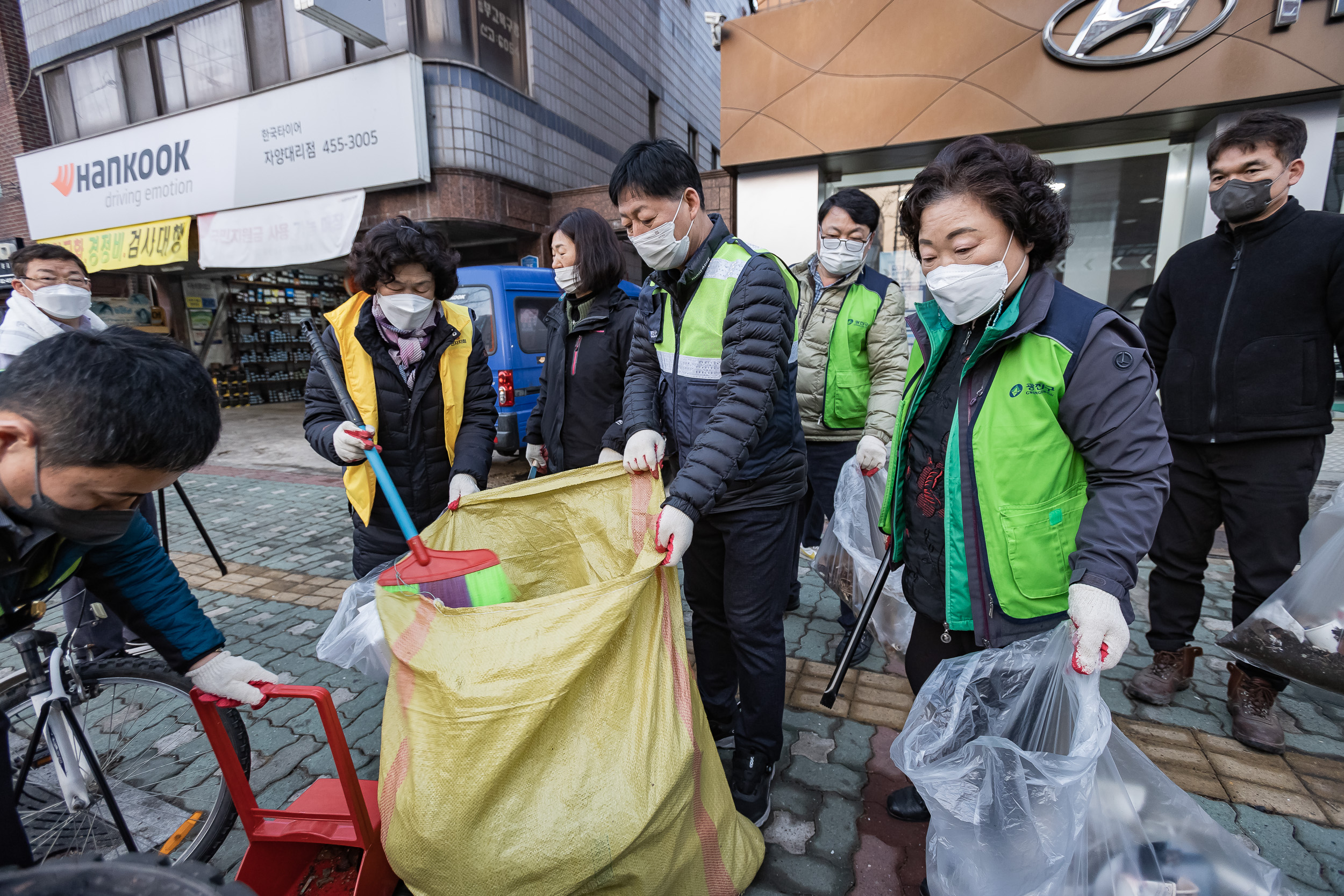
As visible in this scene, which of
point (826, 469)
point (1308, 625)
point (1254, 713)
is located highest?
point (826, 469)

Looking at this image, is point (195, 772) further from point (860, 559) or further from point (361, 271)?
point (860, 559)

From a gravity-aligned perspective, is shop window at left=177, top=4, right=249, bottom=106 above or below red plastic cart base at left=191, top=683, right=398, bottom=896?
above

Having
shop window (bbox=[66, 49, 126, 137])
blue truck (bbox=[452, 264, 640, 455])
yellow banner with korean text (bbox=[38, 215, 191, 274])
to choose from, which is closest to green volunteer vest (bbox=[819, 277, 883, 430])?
blue truck (bbox=[452, 264, 640, 455])

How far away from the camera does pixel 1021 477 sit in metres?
1.27

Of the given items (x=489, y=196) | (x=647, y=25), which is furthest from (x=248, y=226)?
(x=647, y=25)

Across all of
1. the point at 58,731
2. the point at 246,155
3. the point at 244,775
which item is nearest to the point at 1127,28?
the point at 244,775

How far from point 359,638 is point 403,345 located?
0.98 m

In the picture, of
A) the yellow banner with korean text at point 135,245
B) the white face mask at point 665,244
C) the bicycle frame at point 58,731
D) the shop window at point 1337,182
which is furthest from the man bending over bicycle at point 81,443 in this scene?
the yellow banner with korean text at point 135,245

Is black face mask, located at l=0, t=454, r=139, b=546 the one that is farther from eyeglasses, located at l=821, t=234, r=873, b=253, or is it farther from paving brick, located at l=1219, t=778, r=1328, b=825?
paving brick, located at l=1219, t=778, r=1328, b=825

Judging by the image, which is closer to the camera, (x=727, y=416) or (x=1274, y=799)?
(x=727, y=416)

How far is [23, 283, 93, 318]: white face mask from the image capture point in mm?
2662

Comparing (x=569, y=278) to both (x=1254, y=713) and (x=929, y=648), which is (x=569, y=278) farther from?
(x=1254, y=713)

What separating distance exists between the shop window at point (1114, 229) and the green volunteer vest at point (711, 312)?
20.2 ft

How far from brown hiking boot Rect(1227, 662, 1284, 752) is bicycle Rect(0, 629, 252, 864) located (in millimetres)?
3113
